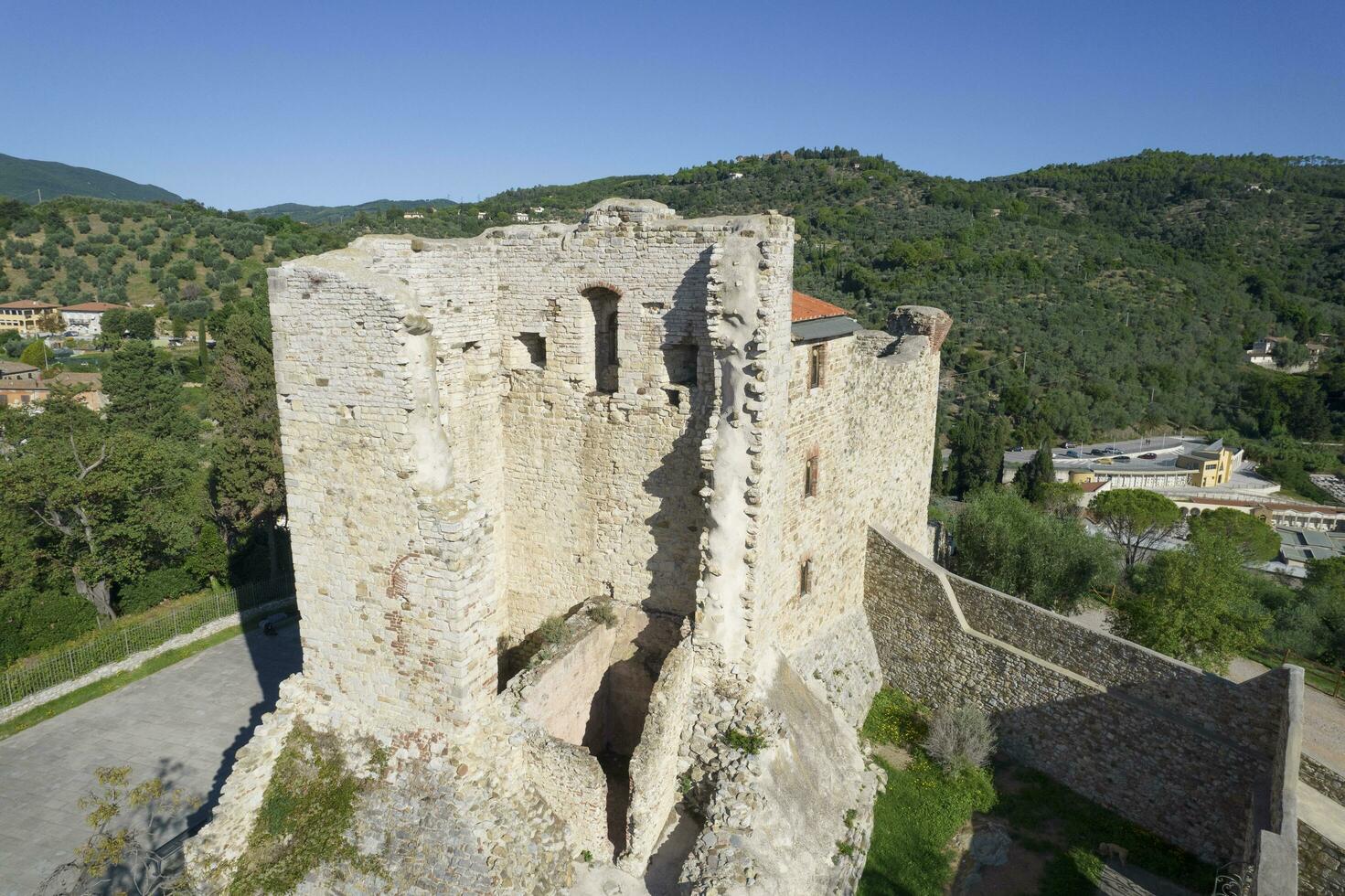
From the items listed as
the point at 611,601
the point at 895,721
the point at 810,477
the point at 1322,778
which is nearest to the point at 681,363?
the point at 810,477

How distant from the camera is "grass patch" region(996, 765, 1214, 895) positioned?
1064 centimetres

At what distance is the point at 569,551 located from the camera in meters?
10.9

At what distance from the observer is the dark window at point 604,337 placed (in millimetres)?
10195

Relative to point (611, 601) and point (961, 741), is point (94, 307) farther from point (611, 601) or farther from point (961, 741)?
point (961, 741)

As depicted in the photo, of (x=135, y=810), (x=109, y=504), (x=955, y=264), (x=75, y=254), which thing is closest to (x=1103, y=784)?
(x=135, y=810)

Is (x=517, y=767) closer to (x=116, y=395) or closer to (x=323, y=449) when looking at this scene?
(x=323, y=449)

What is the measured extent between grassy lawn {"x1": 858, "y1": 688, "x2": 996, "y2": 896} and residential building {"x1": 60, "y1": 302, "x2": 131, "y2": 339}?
63756mm

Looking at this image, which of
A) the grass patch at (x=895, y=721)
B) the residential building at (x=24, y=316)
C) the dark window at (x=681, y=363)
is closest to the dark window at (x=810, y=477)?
the dark window at (x=681, y=363)

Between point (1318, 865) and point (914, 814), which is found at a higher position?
point (1318, 865)

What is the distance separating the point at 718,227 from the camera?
9.27 m

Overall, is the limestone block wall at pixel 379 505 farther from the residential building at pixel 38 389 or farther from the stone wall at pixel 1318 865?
the residential building at pixel 38 389

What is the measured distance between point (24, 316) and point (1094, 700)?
73176mm

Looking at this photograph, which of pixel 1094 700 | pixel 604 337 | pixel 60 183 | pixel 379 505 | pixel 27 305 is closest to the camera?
pixel 379 505

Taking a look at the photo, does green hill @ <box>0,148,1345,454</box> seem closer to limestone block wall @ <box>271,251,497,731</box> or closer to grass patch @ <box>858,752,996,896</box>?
grass patch @ <box>858,752,996,896</box>
